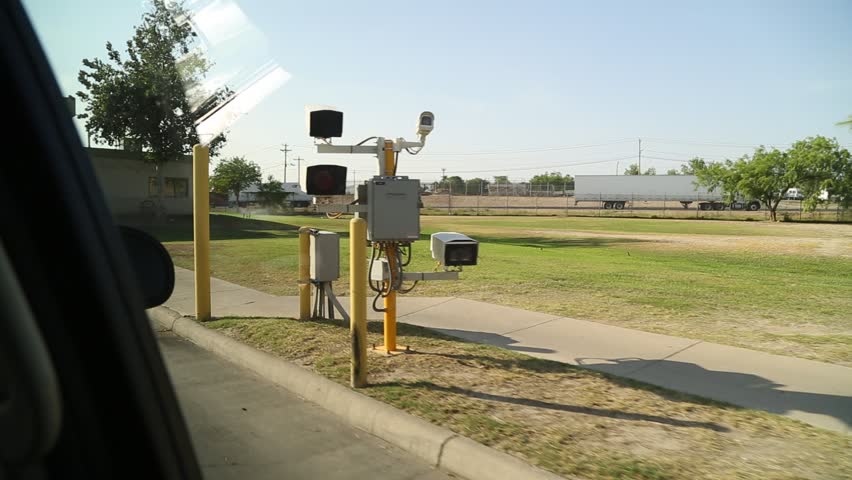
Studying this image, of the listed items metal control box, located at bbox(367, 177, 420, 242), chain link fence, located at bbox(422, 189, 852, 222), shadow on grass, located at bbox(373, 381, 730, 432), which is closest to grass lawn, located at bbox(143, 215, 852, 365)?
shadow on grass, located at bbox(373, 381, 730, 432)

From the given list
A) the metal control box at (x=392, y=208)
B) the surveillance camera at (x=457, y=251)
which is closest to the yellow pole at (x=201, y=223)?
the metal control box at (x=392, y=208)

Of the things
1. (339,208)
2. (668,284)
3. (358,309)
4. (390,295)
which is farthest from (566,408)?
(668,284)

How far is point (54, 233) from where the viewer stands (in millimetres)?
1449

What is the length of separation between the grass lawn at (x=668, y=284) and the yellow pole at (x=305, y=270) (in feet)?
8.40

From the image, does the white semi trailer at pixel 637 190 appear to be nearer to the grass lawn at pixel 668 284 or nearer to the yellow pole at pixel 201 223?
the grass lawn at pixel 668 284

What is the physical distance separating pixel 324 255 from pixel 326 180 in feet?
6.15

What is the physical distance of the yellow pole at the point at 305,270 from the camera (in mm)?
7727

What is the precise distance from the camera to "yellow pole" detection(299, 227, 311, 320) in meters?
7.73

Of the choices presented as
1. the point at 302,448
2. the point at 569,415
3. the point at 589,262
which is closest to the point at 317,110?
the point at 302,448

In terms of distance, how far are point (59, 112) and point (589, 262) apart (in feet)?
46.6

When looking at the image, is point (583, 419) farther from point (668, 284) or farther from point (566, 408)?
point (668, 284)

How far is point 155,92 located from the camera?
13.9 meters

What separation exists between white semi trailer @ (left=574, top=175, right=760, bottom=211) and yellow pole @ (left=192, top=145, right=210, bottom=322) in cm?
5920

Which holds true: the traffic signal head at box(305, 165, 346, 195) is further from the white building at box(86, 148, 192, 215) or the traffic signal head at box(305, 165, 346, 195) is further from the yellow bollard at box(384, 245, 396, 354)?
the white building at box(86, 148, 192, 215)
